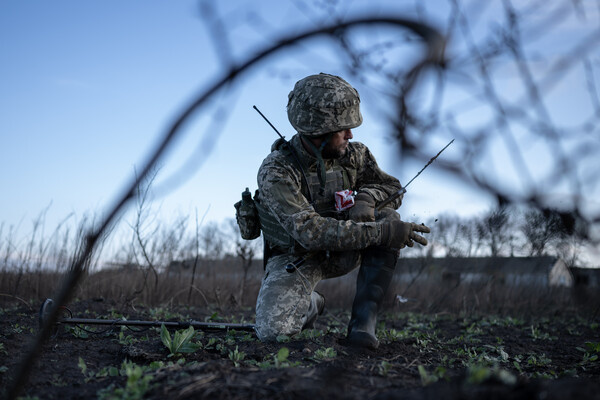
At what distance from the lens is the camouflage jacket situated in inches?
133

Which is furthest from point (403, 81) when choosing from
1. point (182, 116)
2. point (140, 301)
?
point (140, 301)

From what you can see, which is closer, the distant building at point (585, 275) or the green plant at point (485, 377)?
the green plant at point (485, 377)

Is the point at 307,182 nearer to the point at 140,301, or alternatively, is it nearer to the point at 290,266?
the point at 290,266

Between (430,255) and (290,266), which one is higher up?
(430,255)

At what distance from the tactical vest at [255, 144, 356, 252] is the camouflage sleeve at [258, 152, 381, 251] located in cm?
23

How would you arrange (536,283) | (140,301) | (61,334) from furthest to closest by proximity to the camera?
(536,283) → (140,301) → (61,334)

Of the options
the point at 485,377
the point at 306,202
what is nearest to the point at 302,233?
the point at 306,202

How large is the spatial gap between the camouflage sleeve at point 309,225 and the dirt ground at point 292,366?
0.61 m

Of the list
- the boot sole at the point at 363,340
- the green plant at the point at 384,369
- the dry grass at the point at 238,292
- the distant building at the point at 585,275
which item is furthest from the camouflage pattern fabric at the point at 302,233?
the dry grass at the point at 238,292

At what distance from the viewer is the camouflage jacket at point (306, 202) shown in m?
3.38

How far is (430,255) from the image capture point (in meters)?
9.56

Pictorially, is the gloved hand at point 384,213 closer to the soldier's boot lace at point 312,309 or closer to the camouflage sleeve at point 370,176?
the camouflage sleeve at point 370,176

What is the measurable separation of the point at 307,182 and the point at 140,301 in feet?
12.2

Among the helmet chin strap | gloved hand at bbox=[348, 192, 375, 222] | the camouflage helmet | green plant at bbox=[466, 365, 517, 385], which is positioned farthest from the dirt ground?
the camouflage helmet
